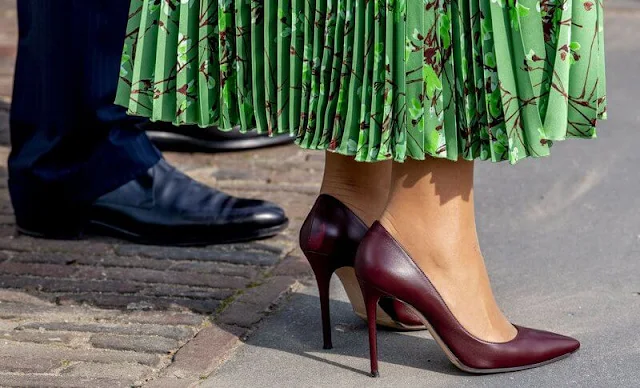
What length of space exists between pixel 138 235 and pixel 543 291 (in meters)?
1.09

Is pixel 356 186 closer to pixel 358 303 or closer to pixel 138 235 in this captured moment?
pixel 358 303

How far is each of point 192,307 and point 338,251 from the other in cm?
46

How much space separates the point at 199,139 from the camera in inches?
150

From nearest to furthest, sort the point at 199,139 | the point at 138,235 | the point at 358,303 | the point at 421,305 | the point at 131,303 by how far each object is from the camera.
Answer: the point at 421,305, the point at 358,303, the point at 131,303, the point at 138,235, the point at 199,139

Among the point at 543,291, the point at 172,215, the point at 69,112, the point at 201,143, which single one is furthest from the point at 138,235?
the point at 543,291

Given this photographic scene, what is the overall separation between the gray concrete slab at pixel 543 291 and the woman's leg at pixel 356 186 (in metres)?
0.28

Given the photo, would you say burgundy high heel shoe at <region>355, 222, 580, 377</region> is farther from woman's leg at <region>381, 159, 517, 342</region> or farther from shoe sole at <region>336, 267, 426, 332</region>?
shoe sole at <region>336, 267, 426, 332</region>

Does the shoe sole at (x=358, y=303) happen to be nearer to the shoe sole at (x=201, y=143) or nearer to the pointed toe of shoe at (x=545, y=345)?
the pointed toe of shoe at (x=545, y=345)

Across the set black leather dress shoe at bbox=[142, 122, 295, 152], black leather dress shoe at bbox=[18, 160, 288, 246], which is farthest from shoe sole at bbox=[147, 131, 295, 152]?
black leather dress shoe at bbox=[18, 160, 288, 246]

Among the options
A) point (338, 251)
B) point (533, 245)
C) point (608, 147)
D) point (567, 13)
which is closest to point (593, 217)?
point (533, 245)

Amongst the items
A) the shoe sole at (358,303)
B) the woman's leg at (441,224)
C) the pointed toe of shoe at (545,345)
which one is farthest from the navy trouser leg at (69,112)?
the pointed toe of shoe at (545,345)

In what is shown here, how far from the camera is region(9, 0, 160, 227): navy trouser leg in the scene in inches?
116

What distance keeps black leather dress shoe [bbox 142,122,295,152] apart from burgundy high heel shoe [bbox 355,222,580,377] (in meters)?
1.77

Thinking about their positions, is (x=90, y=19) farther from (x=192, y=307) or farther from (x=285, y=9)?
(x=285, y=9)
